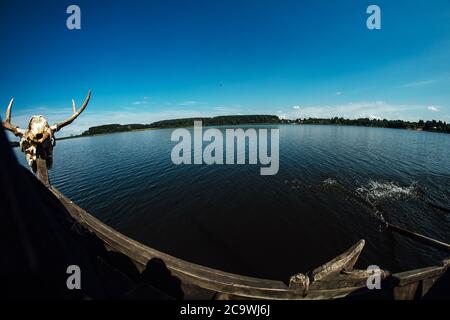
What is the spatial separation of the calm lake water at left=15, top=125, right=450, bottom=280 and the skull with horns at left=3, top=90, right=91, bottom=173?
8.08m

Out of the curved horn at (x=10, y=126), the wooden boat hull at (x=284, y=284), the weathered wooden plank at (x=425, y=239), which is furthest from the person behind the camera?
the weathered wooden plank at (x=425, y=239)

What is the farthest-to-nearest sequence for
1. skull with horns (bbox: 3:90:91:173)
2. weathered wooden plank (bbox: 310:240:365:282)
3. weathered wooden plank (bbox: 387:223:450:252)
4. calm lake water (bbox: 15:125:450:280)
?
calm lake water (bbox: 15:125:450:280), weathered wooden plank (bbox: 387:223:450:252), skull with horns (bbox: 3:90:91:173), weathered wooden plank (bbox: 310:240:365:282)

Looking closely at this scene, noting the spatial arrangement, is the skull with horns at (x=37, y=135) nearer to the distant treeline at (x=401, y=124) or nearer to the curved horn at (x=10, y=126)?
the curved horn at (x=10, y=126)

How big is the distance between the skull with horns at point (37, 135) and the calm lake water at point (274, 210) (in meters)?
8.08

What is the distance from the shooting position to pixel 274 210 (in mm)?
15203

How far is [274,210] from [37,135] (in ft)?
48.2

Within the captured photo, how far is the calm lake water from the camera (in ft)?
34.6

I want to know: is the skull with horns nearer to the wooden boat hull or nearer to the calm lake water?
the wooden boat hull

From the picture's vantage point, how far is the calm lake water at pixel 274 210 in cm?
1054

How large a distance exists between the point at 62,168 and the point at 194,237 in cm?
3148

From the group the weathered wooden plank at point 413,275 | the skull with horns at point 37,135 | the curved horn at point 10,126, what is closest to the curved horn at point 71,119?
the skull with horns at point 37,135

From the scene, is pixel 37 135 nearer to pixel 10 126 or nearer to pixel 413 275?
pixel 10 126

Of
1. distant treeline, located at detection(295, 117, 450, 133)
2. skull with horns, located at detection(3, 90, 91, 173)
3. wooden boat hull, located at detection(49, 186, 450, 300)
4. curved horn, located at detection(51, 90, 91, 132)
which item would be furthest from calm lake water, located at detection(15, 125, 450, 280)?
distant treeline, located at detection(295, 117, 450, 133)
